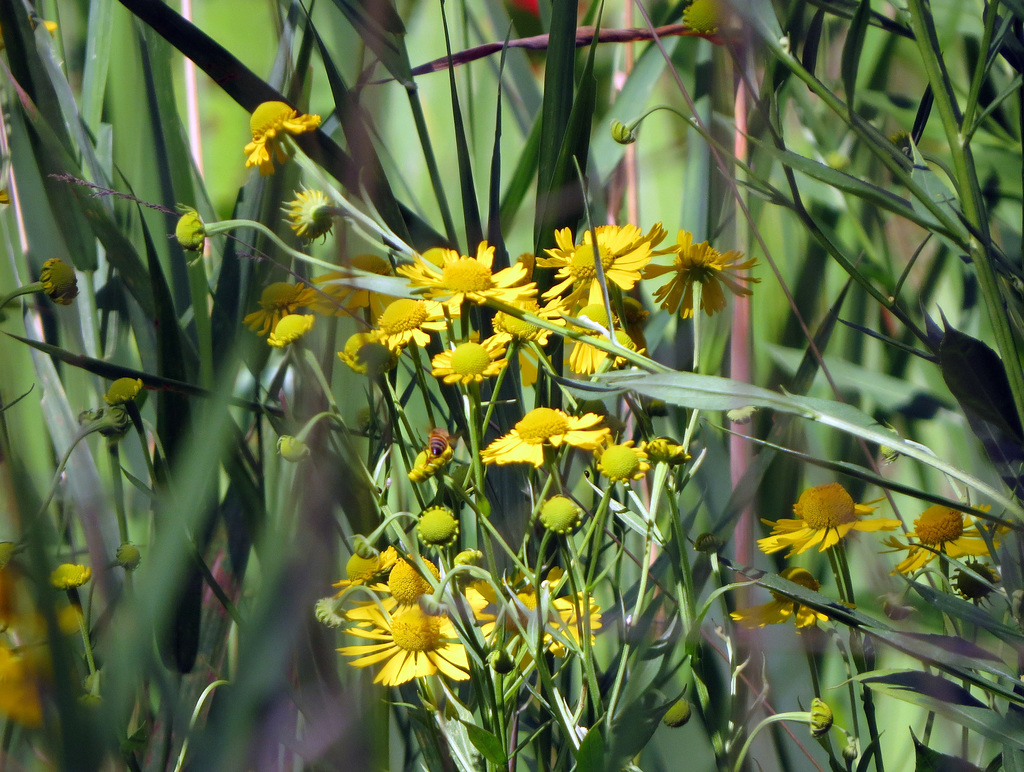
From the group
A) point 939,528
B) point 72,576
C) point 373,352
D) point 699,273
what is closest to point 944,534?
point 939,528

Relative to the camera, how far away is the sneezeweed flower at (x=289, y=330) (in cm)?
30

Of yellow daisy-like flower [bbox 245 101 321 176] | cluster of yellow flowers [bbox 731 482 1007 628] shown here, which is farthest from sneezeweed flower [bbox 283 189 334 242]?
cluster of yellow flowers [bbox 731 482 1007 628]

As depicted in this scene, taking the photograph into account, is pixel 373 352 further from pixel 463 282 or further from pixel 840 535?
pixel 840 535

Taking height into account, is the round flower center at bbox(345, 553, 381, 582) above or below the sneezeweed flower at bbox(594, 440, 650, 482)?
below

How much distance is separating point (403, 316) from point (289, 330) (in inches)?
1.8

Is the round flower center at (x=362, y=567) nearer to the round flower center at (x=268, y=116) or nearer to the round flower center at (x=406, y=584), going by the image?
the round flower center at (x=406, y=584)

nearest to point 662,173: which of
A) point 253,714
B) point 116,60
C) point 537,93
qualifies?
point 537,93

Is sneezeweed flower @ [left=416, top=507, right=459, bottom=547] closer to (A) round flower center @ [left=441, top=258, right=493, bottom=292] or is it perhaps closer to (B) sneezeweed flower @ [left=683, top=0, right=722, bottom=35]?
(A) round flower center @ [left=441, top=258, right=493, bottom=292]

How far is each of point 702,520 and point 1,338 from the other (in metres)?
0.43

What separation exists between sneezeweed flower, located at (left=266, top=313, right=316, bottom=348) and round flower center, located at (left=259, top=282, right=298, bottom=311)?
2 cm

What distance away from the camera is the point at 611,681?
420mm

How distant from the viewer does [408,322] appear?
317 mm

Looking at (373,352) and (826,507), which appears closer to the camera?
(373,352)

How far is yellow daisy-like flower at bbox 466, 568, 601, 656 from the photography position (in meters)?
0.29
